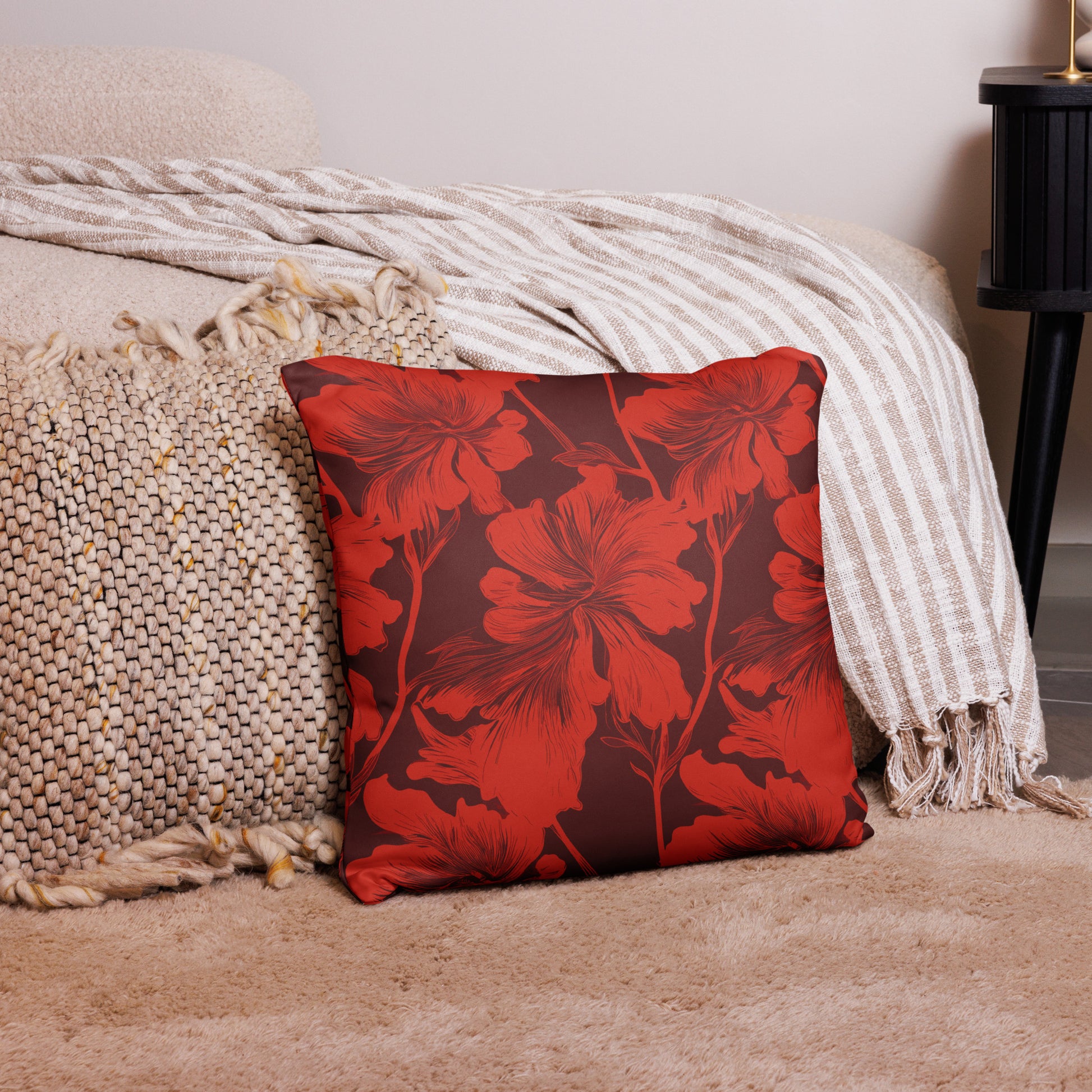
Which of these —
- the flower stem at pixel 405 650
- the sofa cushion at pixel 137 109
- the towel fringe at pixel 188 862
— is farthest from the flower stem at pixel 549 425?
the sofa cushion at pixel 137 109

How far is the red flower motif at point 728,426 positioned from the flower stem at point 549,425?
5 centimetres

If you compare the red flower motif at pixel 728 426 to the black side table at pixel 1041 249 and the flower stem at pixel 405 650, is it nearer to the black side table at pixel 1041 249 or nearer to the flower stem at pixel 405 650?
the flower stem at pixel 405 650

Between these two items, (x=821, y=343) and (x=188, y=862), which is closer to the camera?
(x=188, y=862)

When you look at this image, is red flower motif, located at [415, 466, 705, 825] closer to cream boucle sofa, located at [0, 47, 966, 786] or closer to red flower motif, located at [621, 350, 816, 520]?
red flower motif, located at [621, 350, 816, 520]

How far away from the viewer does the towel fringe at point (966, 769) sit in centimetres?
92

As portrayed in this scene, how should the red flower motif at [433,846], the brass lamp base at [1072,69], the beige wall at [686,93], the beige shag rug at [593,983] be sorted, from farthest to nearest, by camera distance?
1. the beige wall at [686,93]
2. the brass lamp base at [1072,69]
3. the red flower motif at [433,846]
4. the beige shag rug at [593,983]

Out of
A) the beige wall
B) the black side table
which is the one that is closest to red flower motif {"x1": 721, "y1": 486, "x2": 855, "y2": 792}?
the black side table

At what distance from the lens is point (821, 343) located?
1021 millimetres

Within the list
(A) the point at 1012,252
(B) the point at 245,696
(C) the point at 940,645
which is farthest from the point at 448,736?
(A) the point at 1012,252

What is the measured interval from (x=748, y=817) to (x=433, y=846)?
9.6 inches

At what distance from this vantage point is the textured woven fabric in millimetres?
765

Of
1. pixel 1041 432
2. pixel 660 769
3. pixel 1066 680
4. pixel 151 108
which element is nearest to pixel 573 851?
pixel 660 769

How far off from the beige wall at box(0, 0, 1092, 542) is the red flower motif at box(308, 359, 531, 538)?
3.96ft

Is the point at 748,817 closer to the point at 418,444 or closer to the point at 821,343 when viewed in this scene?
the point at 418,444
